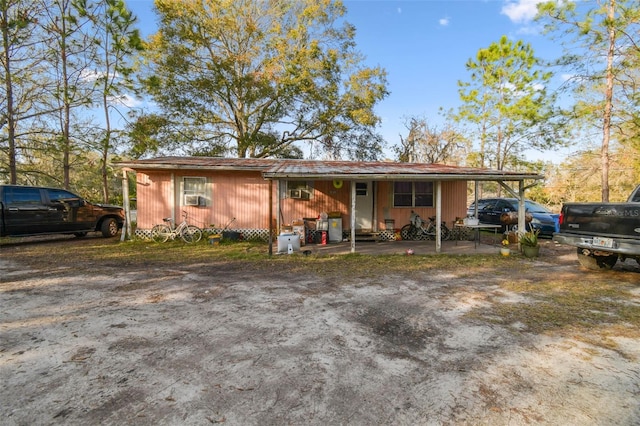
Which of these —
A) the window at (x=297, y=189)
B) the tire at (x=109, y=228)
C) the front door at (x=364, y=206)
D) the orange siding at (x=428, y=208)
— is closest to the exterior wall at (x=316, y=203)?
the window at (x=297, y=189)

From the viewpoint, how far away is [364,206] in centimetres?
1109

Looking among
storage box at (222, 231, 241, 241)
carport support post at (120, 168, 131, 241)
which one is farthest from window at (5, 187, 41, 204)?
storage box at (222, 231, 241, 241)

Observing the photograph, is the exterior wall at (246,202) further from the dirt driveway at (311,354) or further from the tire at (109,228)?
the dirt driveway at (311,354)

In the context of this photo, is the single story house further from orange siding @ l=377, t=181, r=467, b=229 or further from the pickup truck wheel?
the pickup truck wheel

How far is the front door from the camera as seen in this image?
36.2 feet

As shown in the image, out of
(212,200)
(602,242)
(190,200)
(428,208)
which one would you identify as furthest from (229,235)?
(602,242)

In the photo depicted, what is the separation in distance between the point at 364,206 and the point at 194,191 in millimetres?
6058

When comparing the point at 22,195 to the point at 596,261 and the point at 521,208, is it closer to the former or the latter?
the point at 521,208

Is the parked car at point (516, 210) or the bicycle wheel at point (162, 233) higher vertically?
the parked car at point (516, 210)

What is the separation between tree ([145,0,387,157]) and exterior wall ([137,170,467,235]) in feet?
27.1

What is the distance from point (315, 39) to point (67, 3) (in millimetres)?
11721

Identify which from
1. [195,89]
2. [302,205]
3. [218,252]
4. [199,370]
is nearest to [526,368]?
[199,370]

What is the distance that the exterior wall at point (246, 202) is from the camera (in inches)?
406

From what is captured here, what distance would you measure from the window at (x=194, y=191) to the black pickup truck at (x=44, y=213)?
2.97 meters
